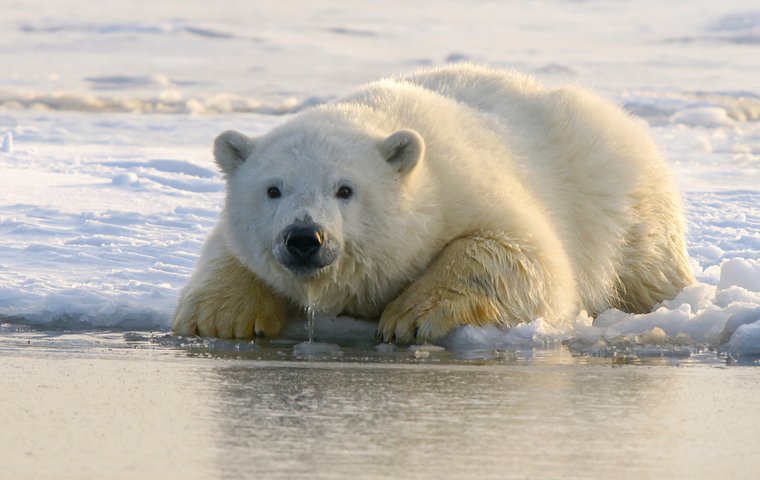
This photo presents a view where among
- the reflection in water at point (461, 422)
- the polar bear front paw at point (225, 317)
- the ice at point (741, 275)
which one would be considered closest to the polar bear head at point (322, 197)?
the polar bear front paw at point (225, 317)

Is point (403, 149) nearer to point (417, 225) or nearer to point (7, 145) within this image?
point (417, 225)

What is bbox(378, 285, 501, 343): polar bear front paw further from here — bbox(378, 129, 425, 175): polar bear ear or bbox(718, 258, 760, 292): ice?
bbox(718, 258, 760, 292): ice

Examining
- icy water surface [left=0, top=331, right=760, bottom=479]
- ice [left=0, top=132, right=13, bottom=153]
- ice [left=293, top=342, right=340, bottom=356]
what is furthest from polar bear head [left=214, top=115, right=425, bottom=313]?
ice [left=0, top=132, right=13, bottom=153]

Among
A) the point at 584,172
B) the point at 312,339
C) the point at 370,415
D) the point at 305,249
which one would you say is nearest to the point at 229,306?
the point at 312,339

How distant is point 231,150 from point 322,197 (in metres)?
0.69

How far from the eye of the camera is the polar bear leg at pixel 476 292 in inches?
229

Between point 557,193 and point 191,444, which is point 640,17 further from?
point 191,444

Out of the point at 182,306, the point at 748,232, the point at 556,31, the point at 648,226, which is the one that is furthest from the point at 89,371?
the point at 556,31

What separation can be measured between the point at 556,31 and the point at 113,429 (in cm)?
1956

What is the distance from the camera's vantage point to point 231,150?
6.19 m

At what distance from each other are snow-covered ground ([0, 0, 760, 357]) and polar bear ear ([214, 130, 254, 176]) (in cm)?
84

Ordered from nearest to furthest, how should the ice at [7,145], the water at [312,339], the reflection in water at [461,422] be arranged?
the reflection in water at [461,422] < the water at [312,339] < the ice at [7,145]

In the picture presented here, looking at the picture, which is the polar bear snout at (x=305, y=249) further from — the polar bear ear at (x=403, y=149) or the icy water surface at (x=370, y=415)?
the polar bear ear at (x=403, y=149)

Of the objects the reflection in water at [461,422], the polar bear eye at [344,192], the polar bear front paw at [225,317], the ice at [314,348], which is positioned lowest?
the reflection in water at [461,422]
